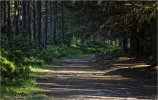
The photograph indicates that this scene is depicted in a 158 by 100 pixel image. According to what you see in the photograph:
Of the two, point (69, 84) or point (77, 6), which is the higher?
point (77, 6)

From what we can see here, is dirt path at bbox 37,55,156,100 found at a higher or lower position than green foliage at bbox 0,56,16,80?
lower

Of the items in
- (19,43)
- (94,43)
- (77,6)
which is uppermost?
(77,6)

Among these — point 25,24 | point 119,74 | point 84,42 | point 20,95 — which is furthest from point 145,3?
point 84,42

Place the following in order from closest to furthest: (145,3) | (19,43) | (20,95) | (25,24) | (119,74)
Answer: (20,95)
(145,3)
(19,43)
(119,74)
(25,24)

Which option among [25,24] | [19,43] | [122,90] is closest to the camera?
[122,90]

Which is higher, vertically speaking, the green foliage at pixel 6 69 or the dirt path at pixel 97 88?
the green foliage at pixel 6 69

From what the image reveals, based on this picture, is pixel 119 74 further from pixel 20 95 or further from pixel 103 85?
pixel 20 95

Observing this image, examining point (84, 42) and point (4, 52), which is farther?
point (84, 42)

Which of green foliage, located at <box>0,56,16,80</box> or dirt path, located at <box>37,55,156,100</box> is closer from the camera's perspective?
dirt path, located at <box>37,55,156,100</box>

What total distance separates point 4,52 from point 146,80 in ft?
22.1

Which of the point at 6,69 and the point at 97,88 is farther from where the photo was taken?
the point at 97,88

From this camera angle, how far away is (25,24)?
1556 inches

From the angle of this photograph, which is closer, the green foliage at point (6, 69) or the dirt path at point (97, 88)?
the dirt path at point (97, 88)

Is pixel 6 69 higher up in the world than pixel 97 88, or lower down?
higher up
